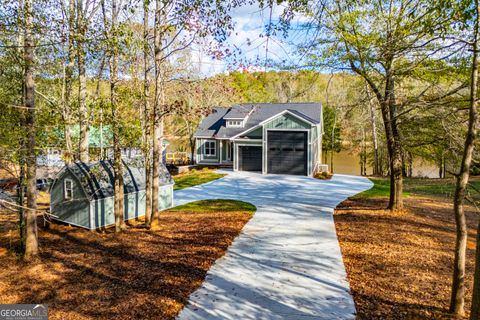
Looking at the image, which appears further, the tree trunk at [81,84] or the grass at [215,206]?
the grass at [215,206]

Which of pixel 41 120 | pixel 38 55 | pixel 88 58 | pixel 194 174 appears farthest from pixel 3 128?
pixel 194 174

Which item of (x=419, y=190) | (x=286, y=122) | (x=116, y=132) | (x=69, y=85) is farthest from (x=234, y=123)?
(x=116, y=132)

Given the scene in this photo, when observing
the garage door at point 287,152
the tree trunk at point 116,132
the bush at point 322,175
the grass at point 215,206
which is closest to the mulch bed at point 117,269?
the tree trunk at point 116,132

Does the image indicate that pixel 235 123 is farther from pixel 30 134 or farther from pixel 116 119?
pixel 30 134

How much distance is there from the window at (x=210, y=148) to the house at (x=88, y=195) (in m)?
15.5

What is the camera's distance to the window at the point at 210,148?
28953 millimetres

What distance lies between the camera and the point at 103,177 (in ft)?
38.7

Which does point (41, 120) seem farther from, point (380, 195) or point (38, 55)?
point (380, 195)

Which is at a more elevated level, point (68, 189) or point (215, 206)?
point (68, 189)

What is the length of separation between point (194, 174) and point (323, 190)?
34.0 ft

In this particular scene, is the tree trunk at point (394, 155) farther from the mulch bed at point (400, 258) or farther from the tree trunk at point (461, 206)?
the tree trunk at point (461, 206)

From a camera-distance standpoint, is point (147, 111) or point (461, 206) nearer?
point (461, 206)

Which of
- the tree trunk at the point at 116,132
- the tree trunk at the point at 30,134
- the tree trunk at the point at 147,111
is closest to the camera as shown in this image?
the tree trunk at the point at 30,134

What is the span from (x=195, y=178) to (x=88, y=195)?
11764 millimetres
